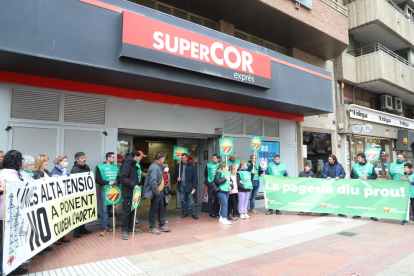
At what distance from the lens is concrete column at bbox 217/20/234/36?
1042 centimetres

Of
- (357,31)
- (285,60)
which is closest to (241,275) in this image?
(285,60)

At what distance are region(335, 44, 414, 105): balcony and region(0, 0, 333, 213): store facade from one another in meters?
6.28

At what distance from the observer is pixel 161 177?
21.2ft

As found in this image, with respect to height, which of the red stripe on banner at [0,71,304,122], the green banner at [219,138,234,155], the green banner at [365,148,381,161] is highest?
the red stripe on banner at [0,71,304,122]

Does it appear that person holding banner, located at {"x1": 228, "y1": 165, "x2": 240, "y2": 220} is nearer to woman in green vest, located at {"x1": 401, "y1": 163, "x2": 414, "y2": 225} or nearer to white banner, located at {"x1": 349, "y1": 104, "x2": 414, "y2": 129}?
woman in green vest, located at {"x1": 401, "y1": 163, "x2": 414, "y2": 225}

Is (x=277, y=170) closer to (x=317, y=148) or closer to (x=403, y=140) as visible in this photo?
(x=317, y=148)

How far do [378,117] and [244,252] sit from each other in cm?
1514

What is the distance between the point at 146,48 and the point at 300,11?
23.5 ft

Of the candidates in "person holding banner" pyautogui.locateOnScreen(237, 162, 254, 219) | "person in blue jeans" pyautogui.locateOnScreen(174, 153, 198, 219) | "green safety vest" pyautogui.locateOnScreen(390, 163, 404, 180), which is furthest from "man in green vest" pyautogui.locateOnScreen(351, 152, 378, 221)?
"person in blue jeans" pyautogui.locateOnScreen(174, 153, 198, 219)

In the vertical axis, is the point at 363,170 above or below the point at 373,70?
below

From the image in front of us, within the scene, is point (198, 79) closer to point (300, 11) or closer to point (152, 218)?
point (152, 218)

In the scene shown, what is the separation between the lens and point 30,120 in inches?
255

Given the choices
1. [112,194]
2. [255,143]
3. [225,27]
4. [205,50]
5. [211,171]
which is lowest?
[112,194]

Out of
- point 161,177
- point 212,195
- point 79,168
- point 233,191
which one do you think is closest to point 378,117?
point 233,191
